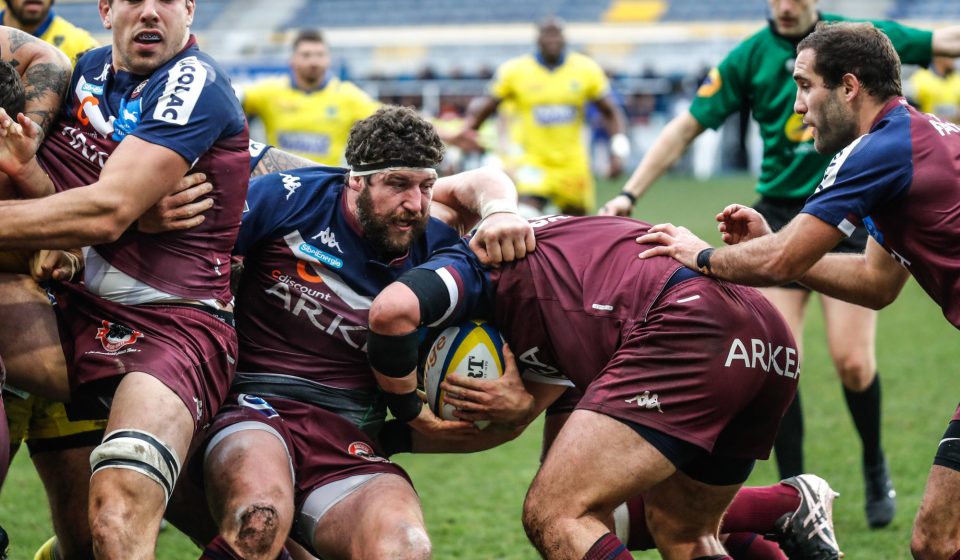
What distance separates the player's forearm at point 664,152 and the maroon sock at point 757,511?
202 centimetres

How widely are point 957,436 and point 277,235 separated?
244 centimetres

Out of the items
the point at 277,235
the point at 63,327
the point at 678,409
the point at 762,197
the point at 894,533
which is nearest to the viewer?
the point at 678,409

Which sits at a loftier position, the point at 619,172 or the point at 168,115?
the point at 168,115

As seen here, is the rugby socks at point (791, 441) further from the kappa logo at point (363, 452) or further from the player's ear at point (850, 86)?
the kappa logo at point (363, 452)

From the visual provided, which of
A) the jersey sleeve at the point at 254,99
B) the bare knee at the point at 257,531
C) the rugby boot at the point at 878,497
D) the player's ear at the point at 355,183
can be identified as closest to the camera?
the bare knee at the point at 257,531

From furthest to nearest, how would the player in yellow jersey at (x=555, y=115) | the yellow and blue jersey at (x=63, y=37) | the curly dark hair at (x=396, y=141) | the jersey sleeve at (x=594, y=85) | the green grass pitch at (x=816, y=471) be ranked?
the jersey sleeve at (x=594, y=85)
the player in yellow jersey at (x=555, y=115)
the yellow and blue jersey at (x=63, y=37)
the green grass pitch at (x=816, y=471)
the curly dark hair at (x=396, y=141)

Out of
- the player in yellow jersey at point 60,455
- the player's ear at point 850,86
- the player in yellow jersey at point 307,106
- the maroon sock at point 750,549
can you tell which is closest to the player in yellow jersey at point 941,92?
the player in yellow jersey at point 307,106

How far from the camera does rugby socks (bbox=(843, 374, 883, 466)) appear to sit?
5992mm

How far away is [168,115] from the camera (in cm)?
383

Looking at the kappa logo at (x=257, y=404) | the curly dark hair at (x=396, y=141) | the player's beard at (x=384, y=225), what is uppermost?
the curly dark hair at (x=396, y=141)

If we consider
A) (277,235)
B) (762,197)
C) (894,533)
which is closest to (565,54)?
(762,197)

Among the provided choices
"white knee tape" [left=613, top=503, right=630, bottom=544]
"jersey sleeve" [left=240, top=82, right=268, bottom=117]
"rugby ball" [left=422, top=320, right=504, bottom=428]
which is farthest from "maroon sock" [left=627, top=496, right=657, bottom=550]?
"jersey sleeve" [left=240, top=82, right=268, bottom=117]

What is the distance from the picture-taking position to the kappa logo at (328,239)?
4.40 meters

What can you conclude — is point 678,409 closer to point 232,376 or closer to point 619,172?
point 232,376
